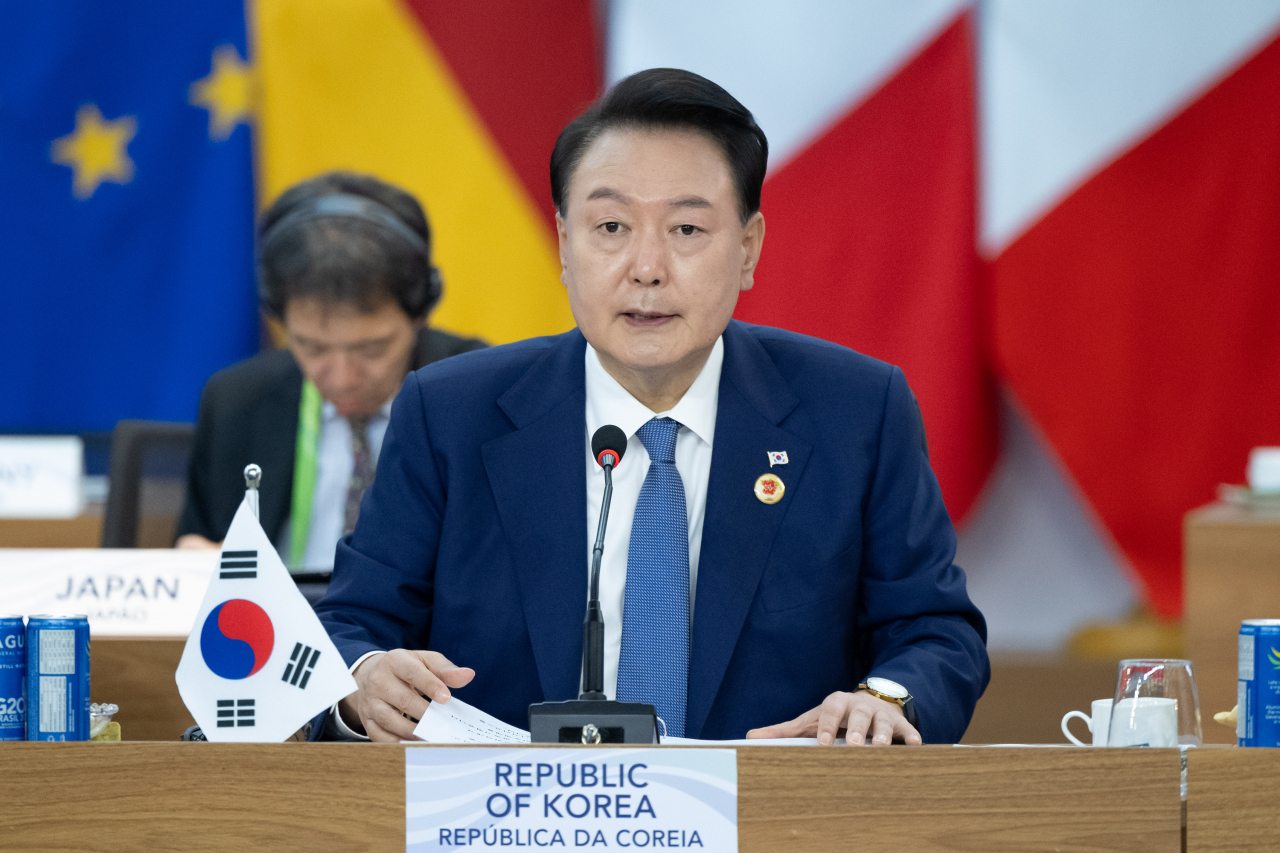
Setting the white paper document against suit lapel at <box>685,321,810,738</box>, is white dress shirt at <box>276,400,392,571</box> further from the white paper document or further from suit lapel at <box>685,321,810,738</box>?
the white paper document

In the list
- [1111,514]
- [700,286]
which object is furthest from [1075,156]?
[700,286]

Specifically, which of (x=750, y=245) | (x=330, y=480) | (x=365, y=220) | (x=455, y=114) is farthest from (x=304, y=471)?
(x=750, y=245)

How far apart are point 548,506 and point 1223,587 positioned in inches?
75.8

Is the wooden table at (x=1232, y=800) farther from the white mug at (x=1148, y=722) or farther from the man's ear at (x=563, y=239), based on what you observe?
the man's ear at (x=563, y=239)

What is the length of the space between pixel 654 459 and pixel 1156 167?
220 centimetres

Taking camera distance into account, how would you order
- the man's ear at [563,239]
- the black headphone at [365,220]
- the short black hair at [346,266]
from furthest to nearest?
1. the black headphone at [365,220]
2. the short black hair at [346,266]
3. the man's ear at [563,239]

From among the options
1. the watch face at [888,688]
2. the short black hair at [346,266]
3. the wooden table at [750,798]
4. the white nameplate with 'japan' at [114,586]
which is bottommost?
the wooden table at [750,798]

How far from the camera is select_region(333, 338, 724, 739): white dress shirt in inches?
64.8

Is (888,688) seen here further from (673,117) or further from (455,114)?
(455,114)

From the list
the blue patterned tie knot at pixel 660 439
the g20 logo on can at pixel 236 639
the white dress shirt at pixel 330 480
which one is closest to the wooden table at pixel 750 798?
the g20 logo on can at pixel 236 639

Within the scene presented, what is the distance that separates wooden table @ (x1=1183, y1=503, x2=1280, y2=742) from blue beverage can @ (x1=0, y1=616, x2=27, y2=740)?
2442 mm

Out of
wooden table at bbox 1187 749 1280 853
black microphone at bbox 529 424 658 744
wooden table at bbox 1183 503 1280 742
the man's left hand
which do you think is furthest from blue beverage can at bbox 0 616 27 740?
wooden table at bbox 1183 503 1280 742

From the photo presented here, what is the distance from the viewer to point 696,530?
1.69 meters

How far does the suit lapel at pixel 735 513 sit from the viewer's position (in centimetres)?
162
